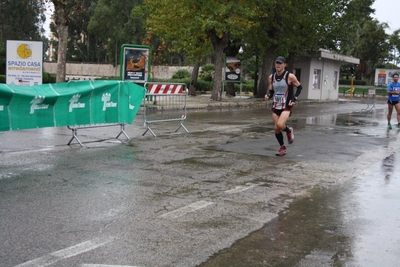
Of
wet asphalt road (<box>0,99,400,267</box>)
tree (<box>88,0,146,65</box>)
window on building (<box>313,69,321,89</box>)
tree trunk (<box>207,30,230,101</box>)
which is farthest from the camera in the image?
tree (<box>88,0,146,65</box>)

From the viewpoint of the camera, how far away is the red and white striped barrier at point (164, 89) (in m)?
14.9

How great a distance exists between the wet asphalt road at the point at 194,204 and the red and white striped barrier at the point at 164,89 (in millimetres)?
2752

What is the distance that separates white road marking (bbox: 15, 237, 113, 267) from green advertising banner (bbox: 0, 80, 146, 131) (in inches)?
223

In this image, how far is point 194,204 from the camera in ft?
22.8

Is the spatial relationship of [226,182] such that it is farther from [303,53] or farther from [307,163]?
[303,53]

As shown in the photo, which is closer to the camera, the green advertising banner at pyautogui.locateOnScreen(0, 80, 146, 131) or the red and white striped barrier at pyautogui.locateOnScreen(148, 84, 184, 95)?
the green advertising banner at pyautogui.locateOnScreen(0, 80, 146, 131)

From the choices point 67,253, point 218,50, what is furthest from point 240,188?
point 218,50

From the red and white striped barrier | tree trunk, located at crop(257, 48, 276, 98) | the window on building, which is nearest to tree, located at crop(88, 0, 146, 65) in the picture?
the window on building

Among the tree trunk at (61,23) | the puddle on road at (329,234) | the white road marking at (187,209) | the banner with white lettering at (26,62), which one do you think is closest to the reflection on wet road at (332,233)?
the puddle on road at (329,234)

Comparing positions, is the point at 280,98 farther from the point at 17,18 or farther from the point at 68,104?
the point at 17,18

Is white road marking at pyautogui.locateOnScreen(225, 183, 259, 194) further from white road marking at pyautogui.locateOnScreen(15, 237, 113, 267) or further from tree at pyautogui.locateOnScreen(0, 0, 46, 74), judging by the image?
tree at pyautogui.locateOnScreen(0, 0, 46, 74)

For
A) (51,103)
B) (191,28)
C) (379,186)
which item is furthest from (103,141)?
(191,28)

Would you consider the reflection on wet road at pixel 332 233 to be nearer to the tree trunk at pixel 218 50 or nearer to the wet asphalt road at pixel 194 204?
the wet asphalt road at pixel 194 204

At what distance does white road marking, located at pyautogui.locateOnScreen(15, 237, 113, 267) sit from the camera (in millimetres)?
4691
